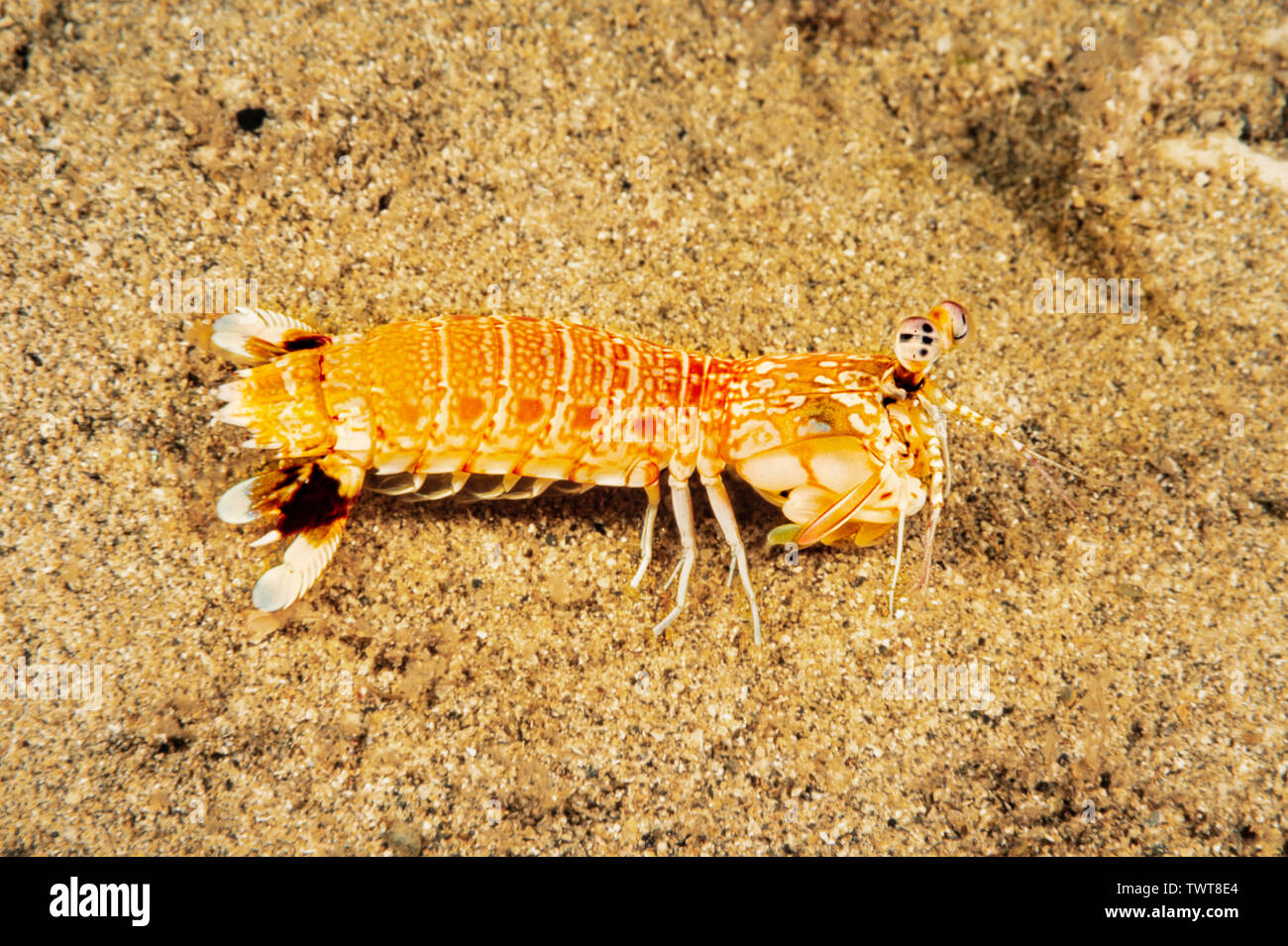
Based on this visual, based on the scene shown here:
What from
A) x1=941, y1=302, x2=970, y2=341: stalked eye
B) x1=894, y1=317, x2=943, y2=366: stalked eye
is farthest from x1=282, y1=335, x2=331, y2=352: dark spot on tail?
x1=941, y1=302, x2=970, y2=341: stalked eye

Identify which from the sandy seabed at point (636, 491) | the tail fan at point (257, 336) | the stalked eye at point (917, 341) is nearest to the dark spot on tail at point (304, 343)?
the tail fan at point (257, 336)

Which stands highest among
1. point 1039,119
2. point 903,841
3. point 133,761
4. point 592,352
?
point 1039,119

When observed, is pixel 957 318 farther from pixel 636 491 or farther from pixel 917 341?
pixel 636 491

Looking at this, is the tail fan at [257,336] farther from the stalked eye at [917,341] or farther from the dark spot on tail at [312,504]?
the stalked eye at [917,341]

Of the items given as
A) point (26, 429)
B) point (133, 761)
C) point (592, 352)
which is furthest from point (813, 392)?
point (26, 429)

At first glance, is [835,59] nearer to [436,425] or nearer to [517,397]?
[517,397]

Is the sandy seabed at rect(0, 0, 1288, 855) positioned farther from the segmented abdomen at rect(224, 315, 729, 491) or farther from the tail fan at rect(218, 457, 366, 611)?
the segmented abdomen at rect(224, 315, 729, 491)
